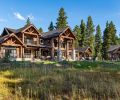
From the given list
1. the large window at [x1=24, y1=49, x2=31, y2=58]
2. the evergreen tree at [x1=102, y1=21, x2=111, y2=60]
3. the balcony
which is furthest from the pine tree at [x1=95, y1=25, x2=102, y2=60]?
the large window at [x1=24, y1=49, x2=31, y2=58]

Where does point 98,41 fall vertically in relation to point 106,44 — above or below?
above

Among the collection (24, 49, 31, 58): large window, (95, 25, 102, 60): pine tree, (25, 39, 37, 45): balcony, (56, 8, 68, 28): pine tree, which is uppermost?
(56, 8, 68, 28): pine tree

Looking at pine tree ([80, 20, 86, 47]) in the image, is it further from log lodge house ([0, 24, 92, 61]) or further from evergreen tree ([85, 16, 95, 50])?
log lodge house ([0, 24, 92, 61])

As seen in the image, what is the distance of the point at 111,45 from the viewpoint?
234ft

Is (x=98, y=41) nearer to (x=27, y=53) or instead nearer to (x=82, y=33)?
(x=82, y=33)

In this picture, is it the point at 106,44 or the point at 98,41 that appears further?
the point at 98,41

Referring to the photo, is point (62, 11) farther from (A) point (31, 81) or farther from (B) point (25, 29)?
(A) point (31, 81)

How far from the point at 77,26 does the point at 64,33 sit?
23.7 meters

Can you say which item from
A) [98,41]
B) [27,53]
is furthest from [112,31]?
[27,53]

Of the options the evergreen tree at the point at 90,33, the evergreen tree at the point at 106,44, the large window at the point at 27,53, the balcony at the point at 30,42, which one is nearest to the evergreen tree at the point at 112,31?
the evergreen tree at the point at 106,44

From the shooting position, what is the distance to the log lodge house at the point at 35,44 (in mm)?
39969

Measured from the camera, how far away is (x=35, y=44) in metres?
45.6

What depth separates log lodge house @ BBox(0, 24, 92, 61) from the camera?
131 feet

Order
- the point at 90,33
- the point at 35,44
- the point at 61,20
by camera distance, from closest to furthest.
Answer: the point at 35,44 < the point at 61,20 < the point at 90,33
